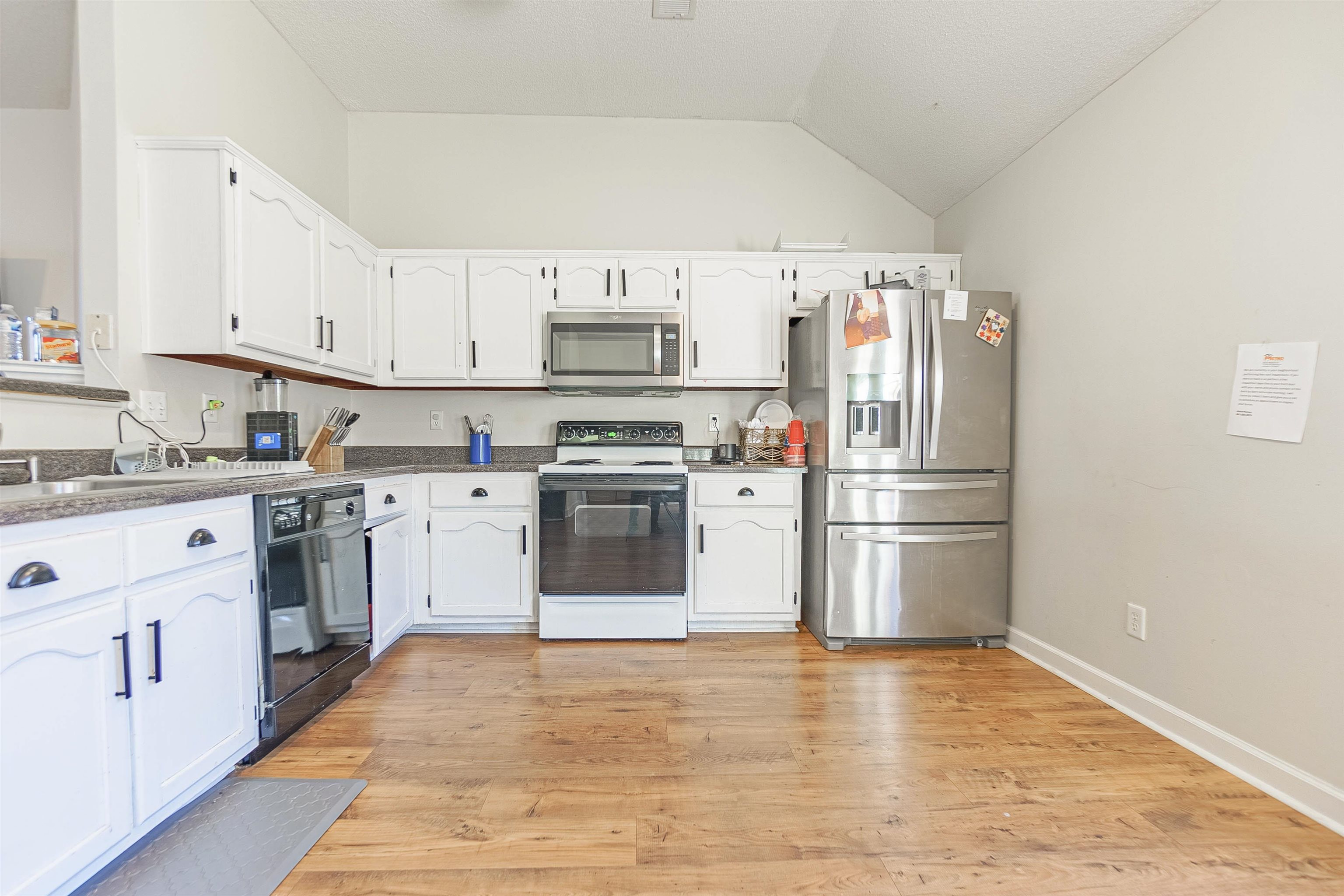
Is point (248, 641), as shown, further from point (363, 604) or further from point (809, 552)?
point (809, 552)

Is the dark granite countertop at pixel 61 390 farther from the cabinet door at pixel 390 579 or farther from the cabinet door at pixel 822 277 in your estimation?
the cabinet door at pixel 822 277

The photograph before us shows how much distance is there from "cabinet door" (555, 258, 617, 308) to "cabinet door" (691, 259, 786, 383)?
48 cm

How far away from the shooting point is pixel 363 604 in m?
2.26

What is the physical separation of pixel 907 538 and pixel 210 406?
3150mm

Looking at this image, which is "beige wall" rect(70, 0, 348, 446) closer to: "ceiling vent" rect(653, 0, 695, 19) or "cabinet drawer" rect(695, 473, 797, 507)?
"ceiling vent" rect(653, 0, 695, 19)

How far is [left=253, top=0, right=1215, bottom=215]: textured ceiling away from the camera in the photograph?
7.11 ft

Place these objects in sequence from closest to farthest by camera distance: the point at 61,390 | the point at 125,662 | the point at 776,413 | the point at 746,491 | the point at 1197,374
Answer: the point at 125,662, the point at 61,390, the point at 1197,374, the point at 746,491, the point at 776,413

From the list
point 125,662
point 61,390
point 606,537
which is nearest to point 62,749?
point 125,662

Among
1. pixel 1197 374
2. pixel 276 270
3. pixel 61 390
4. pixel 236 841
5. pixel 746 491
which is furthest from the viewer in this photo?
pixel 746 491

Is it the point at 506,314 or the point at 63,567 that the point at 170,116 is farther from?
the point at 63,567

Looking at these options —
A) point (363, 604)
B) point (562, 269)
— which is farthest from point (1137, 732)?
point (562, 269)

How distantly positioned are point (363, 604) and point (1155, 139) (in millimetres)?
3542

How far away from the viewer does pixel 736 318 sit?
123 inches

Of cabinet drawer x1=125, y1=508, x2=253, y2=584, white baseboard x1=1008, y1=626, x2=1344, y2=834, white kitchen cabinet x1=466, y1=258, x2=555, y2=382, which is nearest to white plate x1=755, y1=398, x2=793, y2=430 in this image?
white kitchen cabinet x1=466, y1=258, x2=555, y2=382
